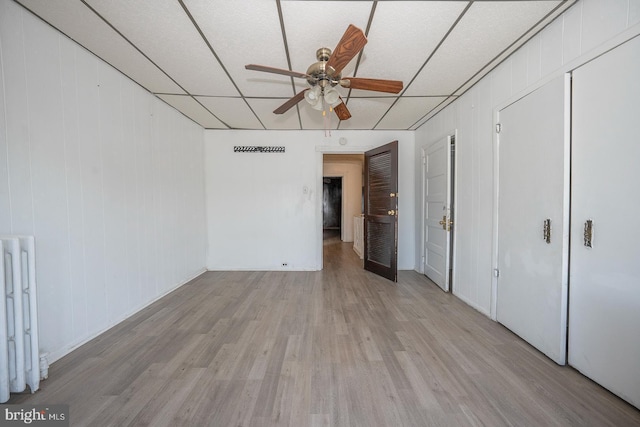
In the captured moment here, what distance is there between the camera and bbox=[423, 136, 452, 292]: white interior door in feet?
10.8

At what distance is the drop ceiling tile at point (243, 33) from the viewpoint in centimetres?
165

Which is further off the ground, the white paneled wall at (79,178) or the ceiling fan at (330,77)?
the ceiling fan at (330,77)

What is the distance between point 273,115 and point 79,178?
237cm

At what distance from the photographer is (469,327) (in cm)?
237

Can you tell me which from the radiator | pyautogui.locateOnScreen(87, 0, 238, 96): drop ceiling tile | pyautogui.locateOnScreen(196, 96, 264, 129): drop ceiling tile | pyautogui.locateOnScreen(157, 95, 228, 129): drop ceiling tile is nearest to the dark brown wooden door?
pyautogui.locateOnScreen(196, 96, 264, 129): drop ceiling tile

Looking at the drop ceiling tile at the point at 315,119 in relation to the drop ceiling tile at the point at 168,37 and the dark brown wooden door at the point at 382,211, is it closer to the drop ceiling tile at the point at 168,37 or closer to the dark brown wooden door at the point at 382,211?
the dark brown wooden door at the point at 382,211

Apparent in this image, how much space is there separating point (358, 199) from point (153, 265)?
601cm

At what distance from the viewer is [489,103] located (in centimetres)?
254

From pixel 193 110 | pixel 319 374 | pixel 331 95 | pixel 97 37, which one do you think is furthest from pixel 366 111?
pixel 319 374

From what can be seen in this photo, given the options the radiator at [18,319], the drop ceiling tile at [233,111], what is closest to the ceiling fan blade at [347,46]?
the drop ceiling tile at [233,111]

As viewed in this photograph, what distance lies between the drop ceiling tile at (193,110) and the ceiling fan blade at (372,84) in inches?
86.4

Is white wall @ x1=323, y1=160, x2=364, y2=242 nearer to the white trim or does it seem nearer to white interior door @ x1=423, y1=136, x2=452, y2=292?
white interior door @ x1=423, y1=136, x2=452, y2=292

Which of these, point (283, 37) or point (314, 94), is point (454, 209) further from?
point (283, 37)
